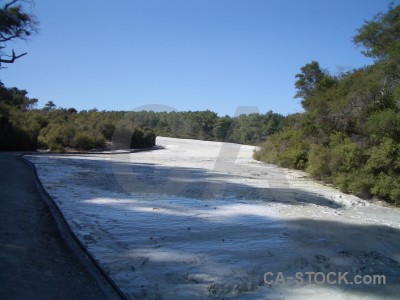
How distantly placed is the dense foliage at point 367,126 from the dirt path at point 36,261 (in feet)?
34.5

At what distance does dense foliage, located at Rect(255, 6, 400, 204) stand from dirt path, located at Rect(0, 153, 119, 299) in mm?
10525

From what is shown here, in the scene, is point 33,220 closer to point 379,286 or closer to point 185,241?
point 185,241

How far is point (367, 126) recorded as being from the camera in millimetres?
14398

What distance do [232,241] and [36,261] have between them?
136 inches

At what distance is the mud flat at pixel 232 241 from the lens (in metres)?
4.80

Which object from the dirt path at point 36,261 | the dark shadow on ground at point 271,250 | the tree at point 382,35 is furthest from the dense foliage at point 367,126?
the dirt path at point 36,261

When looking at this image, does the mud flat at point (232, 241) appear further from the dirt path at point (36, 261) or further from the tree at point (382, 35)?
the tree at point (382, 35)

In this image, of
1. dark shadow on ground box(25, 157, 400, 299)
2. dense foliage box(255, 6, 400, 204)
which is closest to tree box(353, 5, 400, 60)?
dense foliage box(255, 6, 400, 204)

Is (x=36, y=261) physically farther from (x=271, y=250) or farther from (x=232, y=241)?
(x=271, y=250)

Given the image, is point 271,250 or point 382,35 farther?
point 382,35

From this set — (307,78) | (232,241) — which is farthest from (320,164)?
(307,78)

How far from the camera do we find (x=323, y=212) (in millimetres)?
10109

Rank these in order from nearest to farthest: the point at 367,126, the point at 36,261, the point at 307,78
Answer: the point at 36,261 < the point at 367,126 < the point at 307,78

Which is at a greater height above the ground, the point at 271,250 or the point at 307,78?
the point at 307,78
